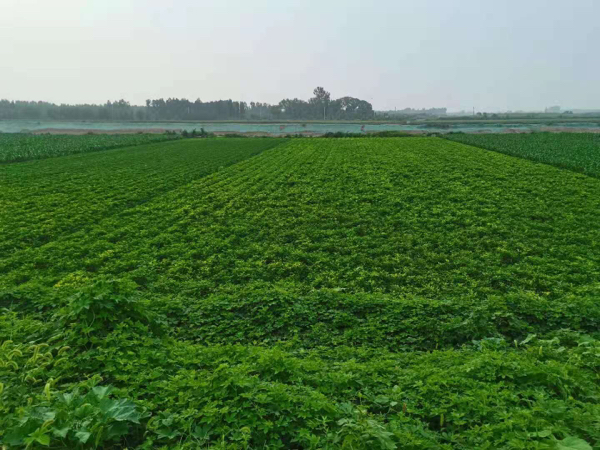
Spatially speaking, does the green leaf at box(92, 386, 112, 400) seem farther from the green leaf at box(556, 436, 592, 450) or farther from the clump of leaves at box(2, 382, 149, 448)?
the green leaf at box(556, 436, 592, 450)

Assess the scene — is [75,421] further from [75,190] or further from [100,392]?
[75,190]

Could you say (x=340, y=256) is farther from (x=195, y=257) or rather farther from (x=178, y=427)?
(x=178, y=427)

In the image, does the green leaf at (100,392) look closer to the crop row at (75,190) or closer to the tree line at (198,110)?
the crop row at (75,190)

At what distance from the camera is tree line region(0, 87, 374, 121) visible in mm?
136000

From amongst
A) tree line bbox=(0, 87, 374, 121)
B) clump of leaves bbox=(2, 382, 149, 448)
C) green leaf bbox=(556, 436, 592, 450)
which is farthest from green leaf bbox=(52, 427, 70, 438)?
tree line bbox=(0, 87, 374, 121)

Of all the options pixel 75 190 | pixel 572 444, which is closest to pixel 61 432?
pixel 572 444

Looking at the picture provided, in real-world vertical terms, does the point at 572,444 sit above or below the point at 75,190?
below

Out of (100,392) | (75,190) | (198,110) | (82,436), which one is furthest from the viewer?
(198,110)

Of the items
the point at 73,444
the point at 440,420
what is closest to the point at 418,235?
the point at 440,420

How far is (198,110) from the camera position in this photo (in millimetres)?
152750

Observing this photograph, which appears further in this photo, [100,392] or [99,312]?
[99,312]

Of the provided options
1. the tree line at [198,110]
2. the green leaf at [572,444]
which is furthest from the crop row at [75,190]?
the tree line at [198,110]

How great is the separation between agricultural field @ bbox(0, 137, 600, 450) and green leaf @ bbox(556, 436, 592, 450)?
0.01 metres

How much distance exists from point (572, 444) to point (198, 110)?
538 ft
